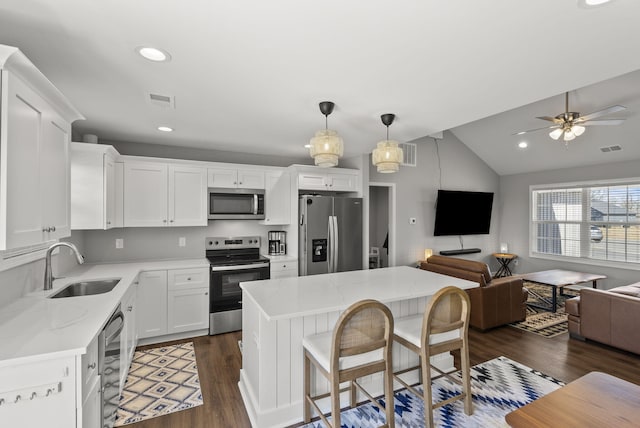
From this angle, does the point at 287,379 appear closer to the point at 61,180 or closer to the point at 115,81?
the point at 61,180

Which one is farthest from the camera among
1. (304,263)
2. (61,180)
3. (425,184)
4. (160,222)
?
(425,184)

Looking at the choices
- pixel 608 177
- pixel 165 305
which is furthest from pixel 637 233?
pixel 165 305

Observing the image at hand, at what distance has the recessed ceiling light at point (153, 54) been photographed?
1705 mm

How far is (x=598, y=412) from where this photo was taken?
1.35 m

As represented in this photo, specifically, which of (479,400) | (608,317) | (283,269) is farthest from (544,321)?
(283,269)

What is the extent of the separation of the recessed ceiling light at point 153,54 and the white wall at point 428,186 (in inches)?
158

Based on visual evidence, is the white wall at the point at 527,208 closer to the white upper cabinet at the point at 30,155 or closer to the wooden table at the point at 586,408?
the wooden table at the point at 586,408

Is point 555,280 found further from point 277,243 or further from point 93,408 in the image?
point 93,408

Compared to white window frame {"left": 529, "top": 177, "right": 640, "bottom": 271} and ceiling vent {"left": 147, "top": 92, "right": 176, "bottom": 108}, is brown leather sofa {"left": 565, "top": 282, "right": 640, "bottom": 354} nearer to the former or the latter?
white window frame {"left": 529, "top": 177, "right": 640, "bottom": 271}

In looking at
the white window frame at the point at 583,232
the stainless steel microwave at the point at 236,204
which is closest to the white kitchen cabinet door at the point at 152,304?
the stainless steel microwave at the point at 236,204

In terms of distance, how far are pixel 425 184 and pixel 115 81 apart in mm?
5356

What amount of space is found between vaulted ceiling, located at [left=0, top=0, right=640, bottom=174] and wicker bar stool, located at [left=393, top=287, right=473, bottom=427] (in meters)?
1.46

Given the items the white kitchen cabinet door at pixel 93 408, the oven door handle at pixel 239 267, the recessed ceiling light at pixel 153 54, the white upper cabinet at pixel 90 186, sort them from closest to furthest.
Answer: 1. the white kitchen cabinet door at pixel 93 408
2. the recessed ceiling light at pixel 153 54
3. the white upper cabinet at pixel 90 186
4. the oven door handle at pixel 239 267

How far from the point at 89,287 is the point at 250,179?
2163 millimetres
